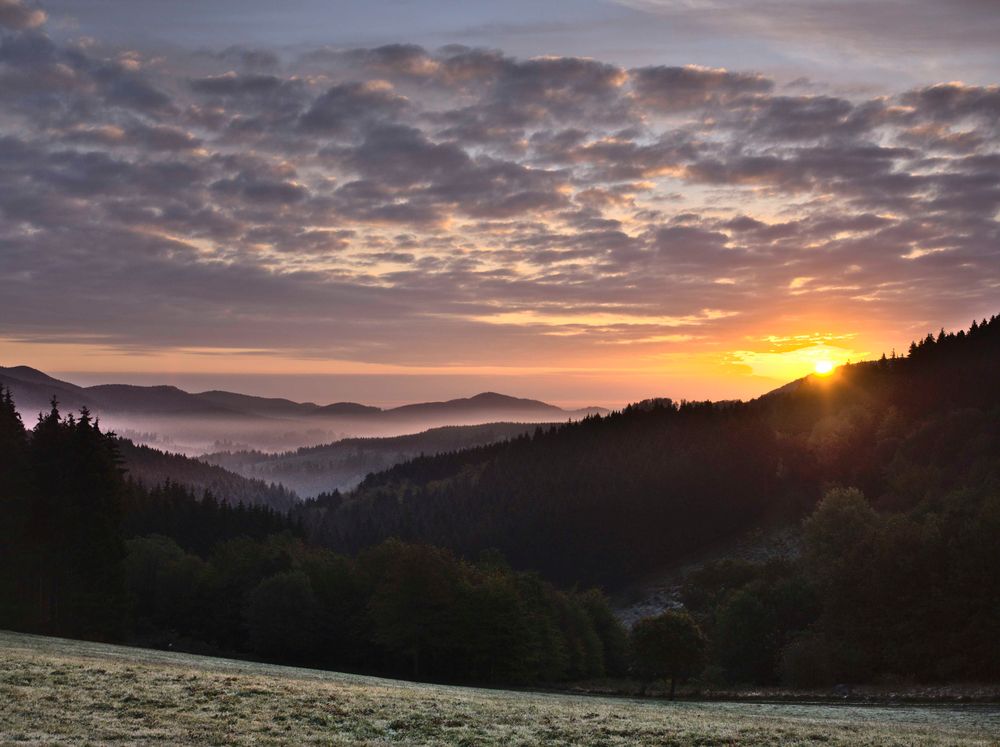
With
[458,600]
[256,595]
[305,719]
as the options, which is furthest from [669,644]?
[305,719]

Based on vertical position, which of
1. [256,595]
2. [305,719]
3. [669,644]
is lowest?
[256,595]

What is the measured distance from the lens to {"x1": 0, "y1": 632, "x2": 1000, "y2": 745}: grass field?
25.1 m

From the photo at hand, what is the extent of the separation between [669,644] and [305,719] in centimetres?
5405

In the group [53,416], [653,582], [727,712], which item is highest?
[53,416]

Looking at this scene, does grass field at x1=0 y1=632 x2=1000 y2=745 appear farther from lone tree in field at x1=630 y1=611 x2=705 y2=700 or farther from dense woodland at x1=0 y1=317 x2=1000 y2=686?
dense woodland at x1=0 y1=317 x2=1000 y2=686

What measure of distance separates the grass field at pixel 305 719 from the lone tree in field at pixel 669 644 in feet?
124

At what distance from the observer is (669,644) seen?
7669cm

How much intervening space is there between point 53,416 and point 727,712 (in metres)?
61.6

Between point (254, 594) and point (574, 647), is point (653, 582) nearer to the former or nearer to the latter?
point (574, 647)

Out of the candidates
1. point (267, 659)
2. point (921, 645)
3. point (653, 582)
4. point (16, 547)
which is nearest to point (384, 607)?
point (267, 659)

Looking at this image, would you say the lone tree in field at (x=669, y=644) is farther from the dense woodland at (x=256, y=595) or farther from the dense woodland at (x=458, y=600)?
the dense woodland at (x=256, y=595)

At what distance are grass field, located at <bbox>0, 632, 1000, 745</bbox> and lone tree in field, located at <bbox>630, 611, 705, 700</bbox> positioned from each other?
37731mm

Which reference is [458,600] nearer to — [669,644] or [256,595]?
[256,595]

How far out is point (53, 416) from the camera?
7831cm
